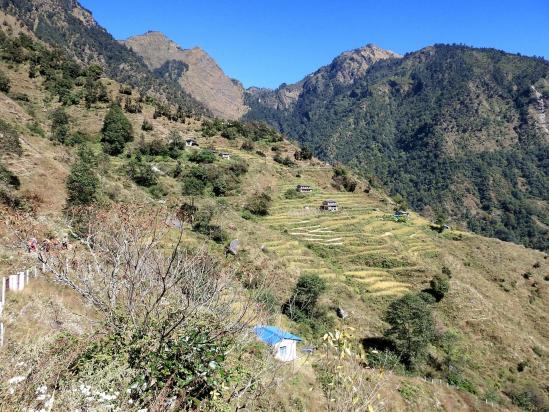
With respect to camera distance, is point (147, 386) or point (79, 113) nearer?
point (147, 386)

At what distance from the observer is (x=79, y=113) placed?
204 feet

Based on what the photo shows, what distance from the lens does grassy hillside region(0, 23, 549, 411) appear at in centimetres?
651

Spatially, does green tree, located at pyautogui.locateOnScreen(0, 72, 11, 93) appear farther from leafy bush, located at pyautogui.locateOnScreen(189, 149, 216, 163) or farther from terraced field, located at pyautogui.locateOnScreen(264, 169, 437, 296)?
terraced field, located at pyautogui.locateOnScreen(264, 169, 437, 296)

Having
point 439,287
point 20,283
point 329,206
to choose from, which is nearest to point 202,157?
point 329,206

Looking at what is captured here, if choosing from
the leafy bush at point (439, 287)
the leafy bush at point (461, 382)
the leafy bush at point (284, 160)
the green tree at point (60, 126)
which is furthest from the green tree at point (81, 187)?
the leafy bush at point (284, 160)

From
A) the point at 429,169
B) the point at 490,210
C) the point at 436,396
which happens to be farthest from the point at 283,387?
A: the point at 429,169

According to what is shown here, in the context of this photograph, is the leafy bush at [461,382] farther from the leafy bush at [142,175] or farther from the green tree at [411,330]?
the leafy bush at [142,175]

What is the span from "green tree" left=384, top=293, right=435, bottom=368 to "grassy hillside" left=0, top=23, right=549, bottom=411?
3.15ft

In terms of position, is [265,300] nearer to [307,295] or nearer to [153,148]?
[307,295]

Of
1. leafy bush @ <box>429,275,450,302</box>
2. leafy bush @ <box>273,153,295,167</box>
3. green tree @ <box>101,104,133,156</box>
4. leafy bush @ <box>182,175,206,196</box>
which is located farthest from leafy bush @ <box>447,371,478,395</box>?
leafy bush @ <box>273,153,295,167</box>

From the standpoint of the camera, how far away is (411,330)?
2928 cm

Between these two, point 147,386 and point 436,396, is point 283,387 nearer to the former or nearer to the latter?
point 147,386

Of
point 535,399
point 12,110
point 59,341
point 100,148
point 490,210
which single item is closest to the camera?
point 59,341

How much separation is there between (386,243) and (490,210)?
137 metres
